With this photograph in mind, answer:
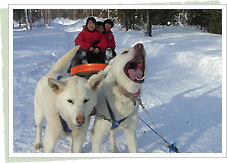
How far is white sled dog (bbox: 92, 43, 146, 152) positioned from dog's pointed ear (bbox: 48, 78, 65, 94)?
56cm

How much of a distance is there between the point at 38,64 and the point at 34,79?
182 cm

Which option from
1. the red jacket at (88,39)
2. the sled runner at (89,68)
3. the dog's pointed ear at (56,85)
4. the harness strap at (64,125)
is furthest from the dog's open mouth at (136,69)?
the red jacket at (88,39)

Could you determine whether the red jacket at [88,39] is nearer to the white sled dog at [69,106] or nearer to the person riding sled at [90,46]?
the person riding sled at [90,46]

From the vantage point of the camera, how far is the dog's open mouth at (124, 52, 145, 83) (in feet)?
7.74

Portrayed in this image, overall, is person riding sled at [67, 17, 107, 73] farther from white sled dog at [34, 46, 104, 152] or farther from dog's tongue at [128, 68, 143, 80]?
dog's tongue at [128, 68, 143, 80]

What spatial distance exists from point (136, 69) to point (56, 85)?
85cm

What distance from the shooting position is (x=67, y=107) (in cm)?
219

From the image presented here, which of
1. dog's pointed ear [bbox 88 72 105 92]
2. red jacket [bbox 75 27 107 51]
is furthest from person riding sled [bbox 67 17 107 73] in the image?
dog's pointed ear [bbox 88 72 105 92]

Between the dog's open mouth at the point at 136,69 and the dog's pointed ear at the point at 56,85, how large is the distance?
2.30 feet

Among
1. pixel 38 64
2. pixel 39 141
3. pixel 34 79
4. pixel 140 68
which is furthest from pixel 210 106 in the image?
pixel 38 64

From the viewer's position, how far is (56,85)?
2.25m

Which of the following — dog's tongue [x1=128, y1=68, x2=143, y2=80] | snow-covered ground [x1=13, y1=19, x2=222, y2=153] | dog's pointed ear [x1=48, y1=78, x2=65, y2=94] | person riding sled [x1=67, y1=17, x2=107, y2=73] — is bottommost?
snow-covered ground [x1=13, y1=19, x2=222, y2=153]

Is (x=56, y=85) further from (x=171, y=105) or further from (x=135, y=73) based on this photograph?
(x=171, y=105)
